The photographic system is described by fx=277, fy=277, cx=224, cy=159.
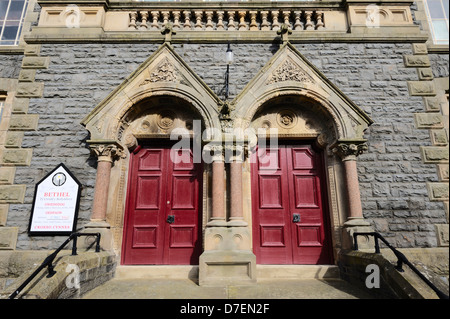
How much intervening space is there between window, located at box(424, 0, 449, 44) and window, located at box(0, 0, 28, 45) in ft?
36.8

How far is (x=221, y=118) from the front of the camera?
5.96 m

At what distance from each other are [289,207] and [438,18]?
22.3ft

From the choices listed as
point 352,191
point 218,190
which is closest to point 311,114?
point 352,191

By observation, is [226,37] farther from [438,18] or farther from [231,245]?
[438,18]

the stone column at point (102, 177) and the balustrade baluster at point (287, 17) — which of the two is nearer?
the stone column at point (102, 177)

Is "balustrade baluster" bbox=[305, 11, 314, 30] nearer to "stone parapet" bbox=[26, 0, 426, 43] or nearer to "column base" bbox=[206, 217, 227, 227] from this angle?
"stone parapet" bbox=[26, 0, 426, 43]

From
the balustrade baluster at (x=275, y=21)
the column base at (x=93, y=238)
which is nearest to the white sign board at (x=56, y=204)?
the column base at (x=93, y=238)

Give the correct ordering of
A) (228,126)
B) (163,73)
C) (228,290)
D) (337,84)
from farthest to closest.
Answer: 1. (337,84)
2. (163,73)
3. (228,126)
4. (228,290)

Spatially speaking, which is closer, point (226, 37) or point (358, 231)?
point (358, 231)

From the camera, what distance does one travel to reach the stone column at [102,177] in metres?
5.61

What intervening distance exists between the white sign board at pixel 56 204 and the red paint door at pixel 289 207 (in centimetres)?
388

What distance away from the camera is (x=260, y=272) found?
5684mm

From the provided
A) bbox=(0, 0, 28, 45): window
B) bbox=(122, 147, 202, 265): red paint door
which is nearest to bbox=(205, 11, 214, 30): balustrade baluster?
bbox=(122, 147, 202, 265): red paint door

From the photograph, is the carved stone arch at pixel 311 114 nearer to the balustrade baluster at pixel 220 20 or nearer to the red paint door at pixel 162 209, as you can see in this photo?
the red paint door at pixel 162 209
